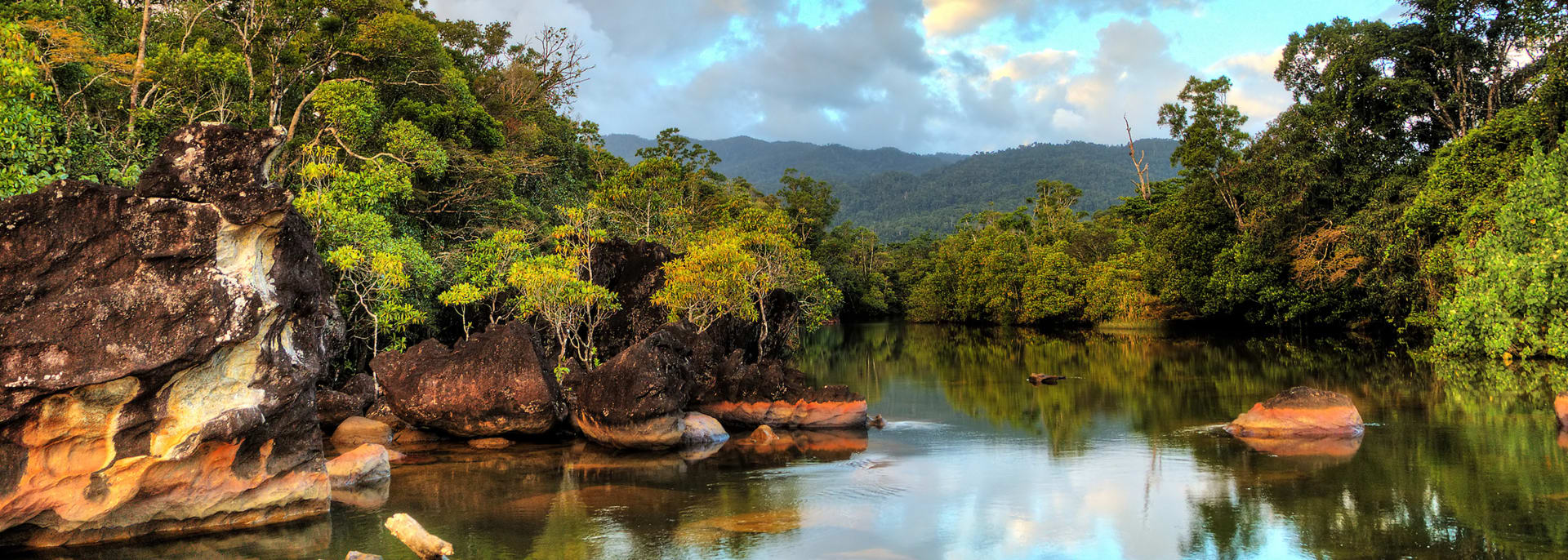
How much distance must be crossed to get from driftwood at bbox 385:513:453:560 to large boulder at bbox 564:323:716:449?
6.79 m

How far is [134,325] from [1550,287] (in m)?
31.9

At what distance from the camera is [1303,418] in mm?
17922

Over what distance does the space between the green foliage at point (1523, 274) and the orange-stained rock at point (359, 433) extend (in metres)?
29.6

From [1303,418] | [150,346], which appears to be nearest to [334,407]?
[150,346]

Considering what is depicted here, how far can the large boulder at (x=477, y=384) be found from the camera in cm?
1800

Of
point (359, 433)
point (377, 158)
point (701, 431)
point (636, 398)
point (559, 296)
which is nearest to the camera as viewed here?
point (636, 398)

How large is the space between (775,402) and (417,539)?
11126mm

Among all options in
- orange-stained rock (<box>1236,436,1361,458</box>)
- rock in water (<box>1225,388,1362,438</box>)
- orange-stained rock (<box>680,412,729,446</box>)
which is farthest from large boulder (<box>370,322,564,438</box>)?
rock in water (<box>1225,388,1362,438</box>)

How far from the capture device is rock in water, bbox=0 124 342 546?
9.88 m

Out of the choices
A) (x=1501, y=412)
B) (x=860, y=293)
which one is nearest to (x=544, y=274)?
(x=1501, y=412)

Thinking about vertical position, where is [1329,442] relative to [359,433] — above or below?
below

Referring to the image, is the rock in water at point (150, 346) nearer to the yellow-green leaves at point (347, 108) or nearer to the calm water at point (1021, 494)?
the calm water at point (1021, 494)

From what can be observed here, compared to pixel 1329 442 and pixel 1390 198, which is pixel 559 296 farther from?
pixel 1390 198

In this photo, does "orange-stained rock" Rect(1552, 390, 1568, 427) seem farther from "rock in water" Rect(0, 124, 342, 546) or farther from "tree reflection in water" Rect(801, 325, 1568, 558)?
"rock in water" Rect(0, 124, 342, 546)
